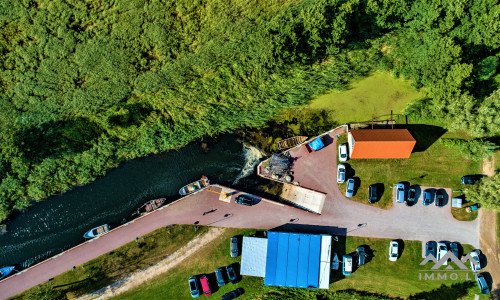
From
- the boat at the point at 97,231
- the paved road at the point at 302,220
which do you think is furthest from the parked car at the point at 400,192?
the boat at the point at 97,231

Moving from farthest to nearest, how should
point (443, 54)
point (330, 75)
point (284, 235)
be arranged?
point (330, 75) → point (284, 235) → point (443, 54)

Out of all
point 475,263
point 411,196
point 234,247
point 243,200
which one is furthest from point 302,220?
point 475,263

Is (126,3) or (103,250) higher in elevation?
(126,3)

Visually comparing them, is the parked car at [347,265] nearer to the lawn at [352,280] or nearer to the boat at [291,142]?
the lawn at [352,280]

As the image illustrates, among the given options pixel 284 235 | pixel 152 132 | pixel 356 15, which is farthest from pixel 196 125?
pixel 356 15

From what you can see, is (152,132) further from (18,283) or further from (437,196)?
(437,196)

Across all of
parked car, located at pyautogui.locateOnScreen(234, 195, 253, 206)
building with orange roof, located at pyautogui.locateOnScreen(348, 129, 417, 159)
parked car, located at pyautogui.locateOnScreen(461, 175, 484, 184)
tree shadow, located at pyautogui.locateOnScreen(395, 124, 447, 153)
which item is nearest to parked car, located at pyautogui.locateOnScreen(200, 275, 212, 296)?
parked car, located at pyautogui.locateOnScreen(234, 195, 253, 206)

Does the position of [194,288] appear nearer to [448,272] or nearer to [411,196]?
[411,196]
